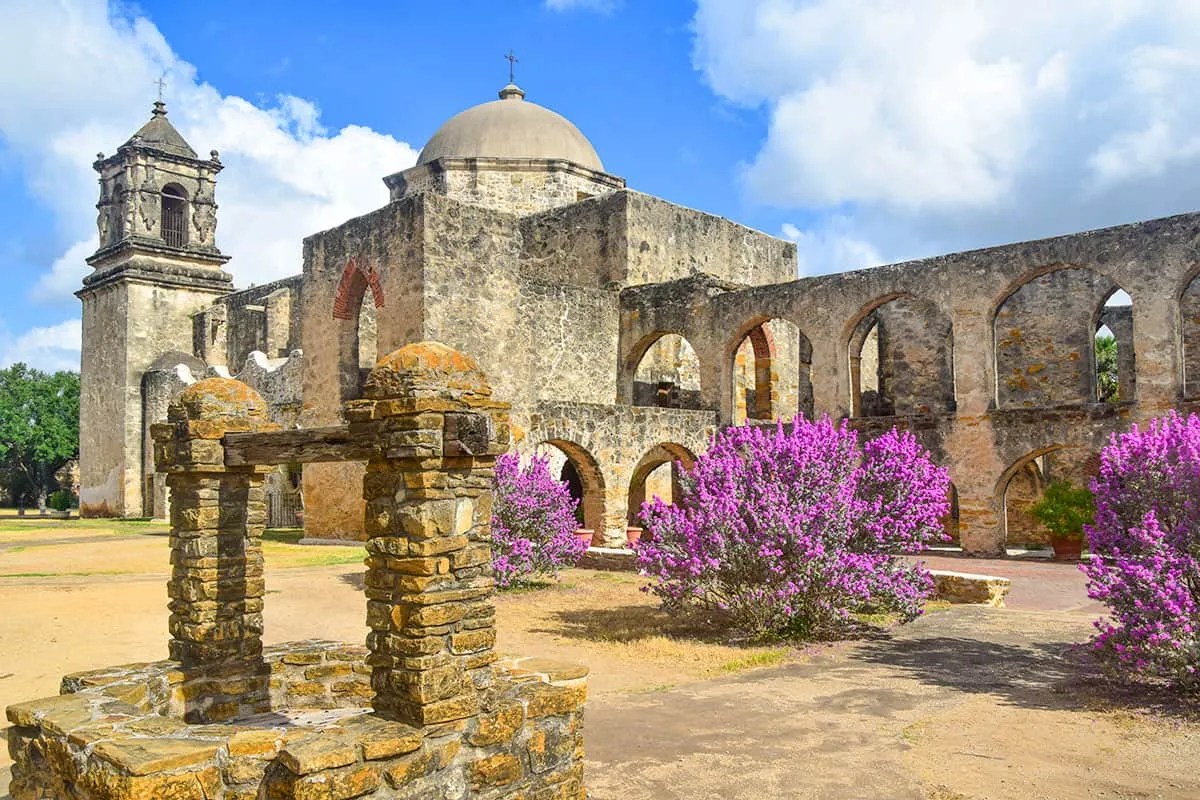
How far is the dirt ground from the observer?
5039 millimetres

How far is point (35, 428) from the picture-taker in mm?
37688

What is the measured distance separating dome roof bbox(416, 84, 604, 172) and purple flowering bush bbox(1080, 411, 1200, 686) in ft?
58.9

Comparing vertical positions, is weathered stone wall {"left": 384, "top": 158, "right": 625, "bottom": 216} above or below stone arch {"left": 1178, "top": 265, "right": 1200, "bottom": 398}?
above

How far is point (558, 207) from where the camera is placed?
72.0ft

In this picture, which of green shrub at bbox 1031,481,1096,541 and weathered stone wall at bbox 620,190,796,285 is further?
weathered stone wall at bbox 620,190,796,285

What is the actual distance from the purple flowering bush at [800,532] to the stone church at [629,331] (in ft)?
21.5

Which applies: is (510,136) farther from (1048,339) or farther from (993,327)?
(1048,339)

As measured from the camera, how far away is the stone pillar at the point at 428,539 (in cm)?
421

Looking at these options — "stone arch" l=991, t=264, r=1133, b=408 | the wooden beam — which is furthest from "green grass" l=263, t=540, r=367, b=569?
"stone arch" l=991, t=264, r=1133, b=408

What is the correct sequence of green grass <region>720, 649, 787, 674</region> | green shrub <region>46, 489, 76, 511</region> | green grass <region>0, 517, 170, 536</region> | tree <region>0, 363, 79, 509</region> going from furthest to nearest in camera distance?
tree <region>0, 363, 79, 509</region>
green shrub <region>46, 489, 76, 511</region>
green grass <region>0, 517, 170, 536</region>
green grass <region>720, 649, 787, 674</region>

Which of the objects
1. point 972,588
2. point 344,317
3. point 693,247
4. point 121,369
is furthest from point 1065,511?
point 121,369

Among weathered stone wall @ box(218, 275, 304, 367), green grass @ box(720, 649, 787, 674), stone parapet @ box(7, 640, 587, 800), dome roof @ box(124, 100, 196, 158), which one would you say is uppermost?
dome roof @ box(124, 100, 196, 158)

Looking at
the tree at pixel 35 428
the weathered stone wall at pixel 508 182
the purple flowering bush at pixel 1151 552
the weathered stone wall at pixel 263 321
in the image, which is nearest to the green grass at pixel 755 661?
the purple flowering bush at pixel 1151 552

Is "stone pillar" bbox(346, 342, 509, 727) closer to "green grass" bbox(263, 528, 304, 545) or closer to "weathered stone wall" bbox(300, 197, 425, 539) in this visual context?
"weathered stone wall" bbox(300, 197, 425, 539)
